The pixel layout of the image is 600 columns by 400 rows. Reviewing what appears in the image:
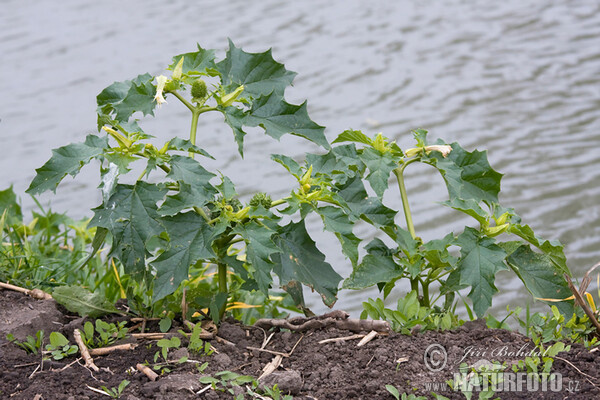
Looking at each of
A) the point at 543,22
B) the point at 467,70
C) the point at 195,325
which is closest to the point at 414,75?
the point at 467,70

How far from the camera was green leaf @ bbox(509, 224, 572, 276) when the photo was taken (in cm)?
241

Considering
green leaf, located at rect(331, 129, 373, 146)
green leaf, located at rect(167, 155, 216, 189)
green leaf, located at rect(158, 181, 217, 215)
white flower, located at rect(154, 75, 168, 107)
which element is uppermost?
white flower, located at rect(154, 75, 168, 107)

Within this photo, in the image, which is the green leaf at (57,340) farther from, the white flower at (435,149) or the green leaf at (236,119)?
the white flower at (435,149)

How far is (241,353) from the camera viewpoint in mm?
2402

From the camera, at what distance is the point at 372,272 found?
2.48 metres

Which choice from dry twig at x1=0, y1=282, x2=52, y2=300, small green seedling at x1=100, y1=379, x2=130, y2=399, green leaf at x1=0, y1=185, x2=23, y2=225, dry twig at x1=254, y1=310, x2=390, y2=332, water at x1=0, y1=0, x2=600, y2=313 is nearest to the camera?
small green seedling at x1=100, y1=379, x2=130, y2=399

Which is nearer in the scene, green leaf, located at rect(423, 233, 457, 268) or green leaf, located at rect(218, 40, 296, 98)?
green leaf, located at rect(423, 233, 457, 268)

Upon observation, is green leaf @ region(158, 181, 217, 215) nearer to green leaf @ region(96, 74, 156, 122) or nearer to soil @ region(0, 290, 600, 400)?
green leaf @ region(96, 74, 156, 122)

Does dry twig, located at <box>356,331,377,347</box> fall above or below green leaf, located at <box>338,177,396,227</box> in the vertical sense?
below

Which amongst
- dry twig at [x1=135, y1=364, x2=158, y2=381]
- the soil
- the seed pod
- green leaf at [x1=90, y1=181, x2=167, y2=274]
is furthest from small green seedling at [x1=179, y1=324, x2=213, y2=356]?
the seed pod

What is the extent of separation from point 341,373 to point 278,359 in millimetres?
225

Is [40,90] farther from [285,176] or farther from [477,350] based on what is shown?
[477,350]

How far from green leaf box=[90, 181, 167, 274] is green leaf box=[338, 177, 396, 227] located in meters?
0.59

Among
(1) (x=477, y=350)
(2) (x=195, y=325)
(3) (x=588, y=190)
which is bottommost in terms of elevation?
(3) (x=588, y=190)
